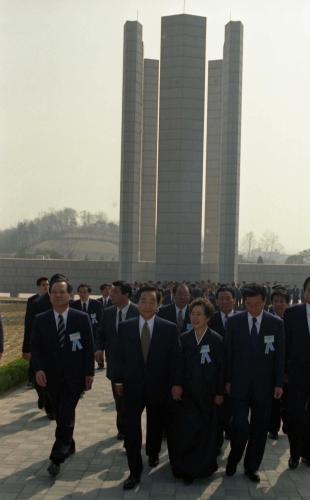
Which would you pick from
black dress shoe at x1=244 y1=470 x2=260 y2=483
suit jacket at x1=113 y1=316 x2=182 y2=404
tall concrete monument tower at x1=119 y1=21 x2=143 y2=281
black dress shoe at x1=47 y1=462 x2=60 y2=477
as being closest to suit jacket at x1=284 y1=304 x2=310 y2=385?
black dress shoe at x1=244 y1=470 x2=260 y2=483

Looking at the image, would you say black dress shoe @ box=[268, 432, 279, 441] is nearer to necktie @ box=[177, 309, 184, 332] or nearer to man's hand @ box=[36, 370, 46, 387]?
necktie @ box=[177, 309, 184, 332]

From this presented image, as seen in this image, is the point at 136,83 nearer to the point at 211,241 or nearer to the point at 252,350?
the point at 211,241

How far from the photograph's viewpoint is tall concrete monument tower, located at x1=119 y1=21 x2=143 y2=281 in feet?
102

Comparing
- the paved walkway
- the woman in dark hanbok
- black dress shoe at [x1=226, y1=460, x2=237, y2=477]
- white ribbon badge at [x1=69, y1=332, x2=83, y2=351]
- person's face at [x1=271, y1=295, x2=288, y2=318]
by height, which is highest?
person's face at [x1=271, y1=295, x2=288, y2=318]

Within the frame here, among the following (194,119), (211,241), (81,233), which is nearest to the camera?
(194,119)

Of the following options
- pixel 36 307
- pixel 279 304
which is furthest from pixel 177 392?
pixel 36 307

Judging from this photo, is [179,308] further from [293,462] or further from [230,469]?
[230,469]

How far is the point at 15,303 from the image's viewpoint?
30.5 metres

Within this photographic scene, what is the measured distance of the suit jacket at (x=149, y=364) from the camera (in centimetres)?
534

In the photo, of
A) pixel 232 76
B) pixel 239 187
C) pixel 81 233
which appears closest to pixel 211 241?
pixel 239 187

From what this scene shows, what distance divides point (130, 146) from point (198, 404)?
89.0 feet

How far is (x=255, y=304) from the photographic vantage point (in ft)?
18.4

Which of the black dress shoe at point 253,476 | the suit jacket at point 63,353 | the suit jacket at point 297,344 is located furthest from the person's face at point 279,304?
the suit jacket at point 63,353

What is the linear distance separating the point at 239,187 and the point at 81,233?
8450cm
